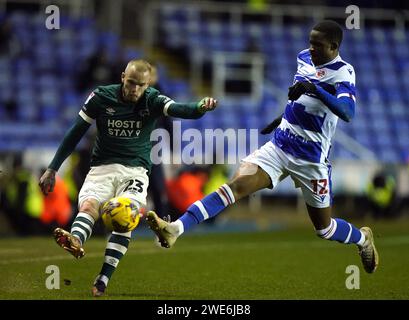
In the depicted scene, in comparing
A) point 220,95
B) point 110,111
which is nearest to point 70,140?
point 110,111

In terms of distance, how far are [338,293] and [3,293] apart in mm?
2766

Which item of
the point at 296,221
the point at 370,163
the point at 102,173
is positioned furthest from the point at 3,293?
the point at 370,163

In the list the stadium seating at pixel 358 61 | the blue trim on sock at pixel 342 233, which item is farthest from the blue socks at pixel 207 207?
the stadium seating at pixel 358 61

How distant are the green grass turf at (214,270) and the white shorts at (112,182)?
30.8 inches

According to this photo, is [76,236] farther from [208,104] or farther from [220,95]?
[220,95]

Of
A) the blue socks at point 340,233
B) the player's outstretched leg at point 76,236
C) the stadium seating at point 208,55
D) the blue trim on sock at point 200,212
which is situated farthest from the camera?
the stadium seating at point 208,55

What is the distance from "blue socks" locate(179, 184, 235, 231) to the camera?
7.44 meters

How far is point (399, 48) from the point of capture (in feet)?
80.4

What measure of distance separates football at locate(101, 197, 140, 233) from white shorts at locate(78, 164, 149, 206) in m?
0.29

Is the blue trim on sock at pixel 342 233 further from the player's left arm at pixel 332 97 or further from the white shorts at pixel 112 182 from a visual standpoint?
the white shorts at pixel 112 182

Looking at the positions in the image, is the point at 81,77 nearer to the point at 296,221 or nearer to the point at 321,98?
the point at 296,221

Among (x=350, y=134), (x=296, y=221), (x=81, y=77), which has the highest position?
(x=81, y=77)

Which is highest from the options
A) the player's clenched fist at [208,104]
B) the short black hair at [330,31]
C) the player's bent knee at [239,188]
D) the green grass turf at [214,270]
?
the short black hair at [330,31]

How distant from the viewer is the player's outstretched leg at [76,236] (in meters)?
6.91
